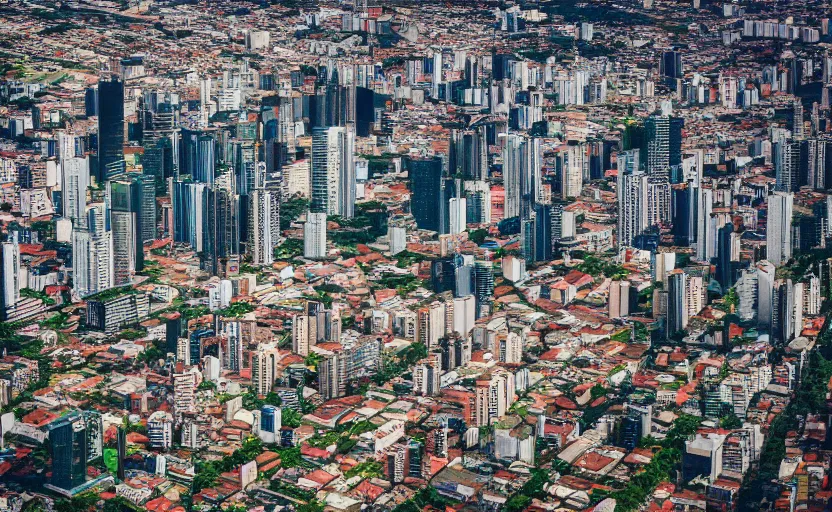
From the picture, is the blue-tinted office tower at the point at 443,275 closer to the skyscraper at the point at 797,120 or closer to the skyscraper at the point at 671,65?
the skyscraper at the point at 797,120

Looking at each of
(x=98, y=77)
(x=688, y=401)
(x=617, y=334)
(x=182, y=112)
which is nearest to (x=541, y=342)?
(x=617, y=334)

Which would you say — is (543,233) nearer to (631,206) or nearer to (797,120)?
(631,206)

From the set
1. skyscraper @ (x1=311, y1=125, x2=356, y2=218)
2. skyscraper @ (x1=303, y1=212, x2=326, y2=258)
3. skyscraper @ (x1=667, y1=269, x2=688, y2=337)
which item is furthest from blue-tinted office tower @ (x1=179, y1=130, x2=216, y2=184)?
skyscraper @ (x1=667, y1=269, x2=688, y2=337)

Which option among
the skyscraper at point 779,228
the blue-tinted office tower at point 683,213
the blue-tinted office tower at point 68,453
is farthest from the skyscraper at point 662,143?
the blue-tinted office tower at point 68,453

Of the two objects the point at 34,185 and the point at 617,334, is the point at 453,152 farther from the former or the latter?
the point at 617,334

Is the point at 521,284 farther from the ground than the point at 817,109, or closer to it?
closer to it

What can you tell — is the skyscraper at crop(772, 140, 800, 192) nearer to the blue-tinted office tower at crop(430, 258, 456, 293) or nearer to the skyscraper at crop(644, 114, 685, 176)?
the skyscraper at crop(644, 114, 685, 176)
